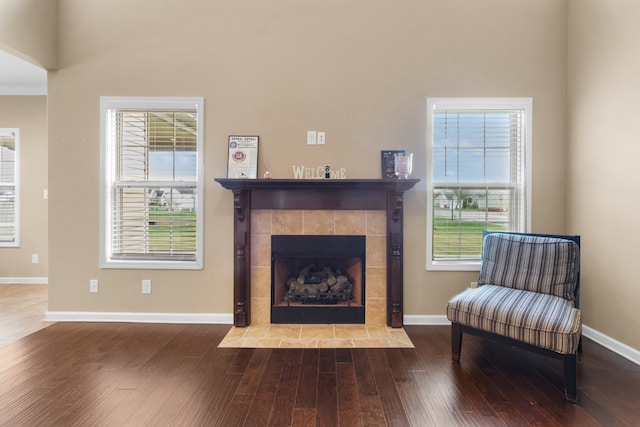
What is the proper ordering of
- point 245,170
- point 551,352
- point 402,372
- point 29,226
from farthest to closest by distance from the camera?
1. point 29,226
2. point 245,170
3. point 402,372
4. point 551,352

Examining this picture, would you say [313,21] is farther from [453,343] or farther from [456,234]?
[453,343]

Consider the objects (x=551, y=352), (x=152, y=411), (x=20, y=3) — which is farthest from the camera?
(x=20, y=3)

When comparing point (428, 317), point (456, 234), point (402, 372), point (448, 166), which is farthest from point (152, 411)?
point (448, 166)

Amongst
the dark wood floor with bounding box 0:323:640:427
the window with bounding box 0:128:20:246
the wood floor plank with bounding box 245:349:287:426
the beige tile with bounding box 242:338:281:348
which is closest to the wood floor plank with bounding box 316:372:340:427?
the dark wood floor with bounding box 0:323:640:427

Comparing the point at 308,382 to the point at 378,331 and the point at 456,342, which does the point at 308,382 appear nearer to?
the point at 378,331

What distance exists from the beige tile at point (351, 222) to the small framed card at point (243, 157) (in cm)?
89

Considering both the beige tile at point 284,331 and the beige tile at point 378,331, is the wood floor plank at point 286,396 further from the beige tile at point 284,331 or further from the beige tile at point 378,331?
the beige tile at point 378,331

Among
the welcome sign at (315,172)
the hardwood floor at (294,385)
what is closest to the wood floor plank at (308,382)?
the hardwood floor at (294,385)

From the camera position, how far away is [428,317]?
287 centimetres

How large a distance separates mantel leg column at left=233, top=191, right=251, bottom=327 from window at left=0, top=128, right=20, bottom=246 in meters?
3.69

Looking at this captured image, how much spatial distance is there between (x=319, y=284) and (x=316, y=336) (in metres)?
0.50

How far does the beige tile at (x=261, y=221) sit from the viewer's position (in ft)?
9.32

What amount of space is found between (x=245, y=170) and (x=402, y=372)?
207 centimetres

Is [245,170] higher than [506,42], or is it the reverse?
[506,42]
